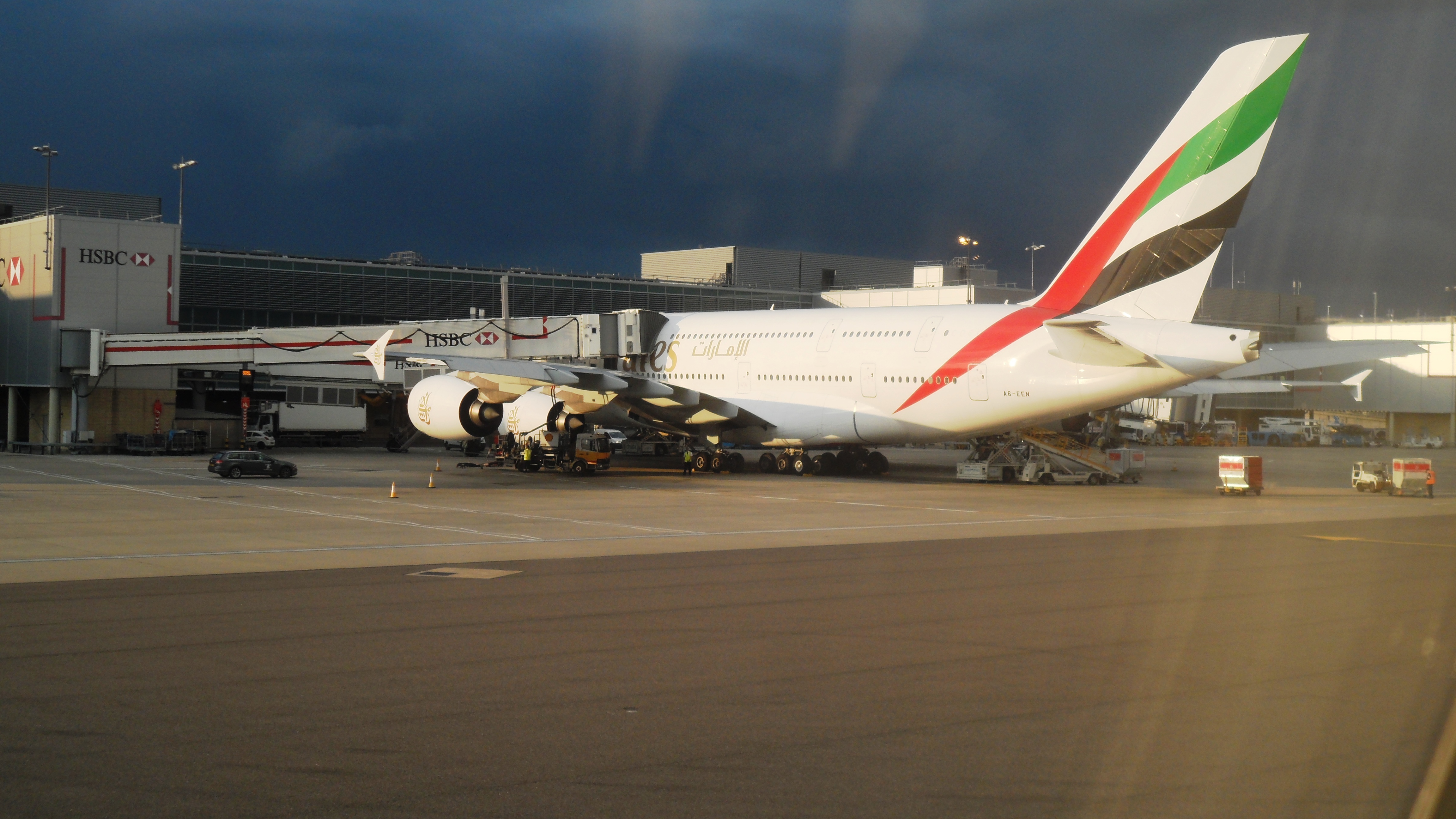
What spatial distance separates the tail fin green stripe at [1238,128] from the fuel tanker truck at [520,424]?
18.7 meters

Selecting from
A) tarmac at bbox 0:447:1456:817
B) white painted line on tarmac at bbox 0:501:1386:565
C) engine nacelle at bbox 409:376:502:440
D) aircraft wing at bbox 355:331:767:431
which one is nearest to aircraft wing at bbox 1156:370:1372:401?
white painted line on tarmac at bbox 0:501:1386:565

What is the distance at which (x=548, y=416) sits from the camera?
36938 millimetres

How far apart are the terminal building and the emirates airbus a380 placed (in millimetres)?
7614

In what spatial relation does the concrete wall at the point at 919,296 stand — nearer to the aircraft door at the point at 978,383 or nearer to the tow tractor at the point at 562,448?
the tow tractor at the point at 562,448

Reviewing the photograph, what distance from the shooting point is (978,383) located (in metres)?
31.5

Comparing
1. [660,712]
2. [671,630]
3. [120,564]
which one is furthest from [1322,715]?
[120,564]

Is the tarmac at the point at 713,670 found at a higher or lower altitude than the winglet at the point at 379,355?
lower

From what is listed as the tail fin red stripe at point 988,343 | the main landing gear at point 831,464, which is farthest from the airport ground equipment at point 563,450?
the tail fin red stripe at point 988,343

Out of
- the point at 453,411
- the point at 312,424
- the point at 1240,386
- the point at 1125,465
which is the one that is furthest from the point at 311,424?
the point at 1240,386

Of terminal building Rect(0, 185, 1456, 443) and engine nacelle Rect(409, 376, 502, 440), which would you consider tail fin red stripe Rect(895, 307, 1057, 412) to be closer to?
engine nacelle Rect(409, 376, 502, 440)

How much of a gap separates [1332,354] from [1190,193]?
16.3 feet

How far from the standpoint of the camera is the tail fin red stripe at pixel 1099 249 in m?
29.6

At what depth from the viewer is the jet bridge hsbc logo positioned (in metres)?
50.8

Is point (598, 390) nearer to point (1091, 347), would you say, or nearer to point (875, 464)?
point (875, 464)
